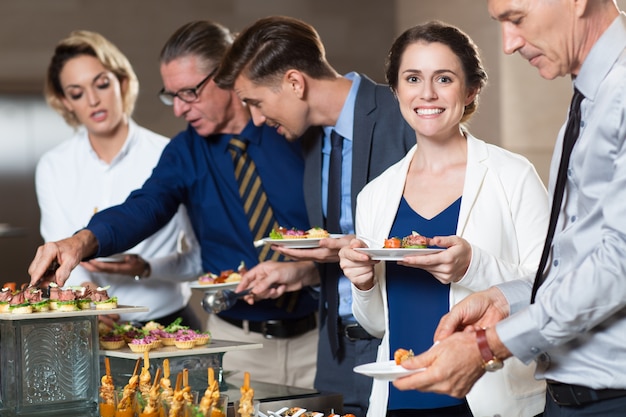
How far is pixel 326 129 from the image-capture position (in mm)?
2600

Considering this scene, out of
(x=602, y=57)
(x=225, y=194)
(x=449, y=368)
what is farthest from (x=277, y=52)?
(x=449, y=368)

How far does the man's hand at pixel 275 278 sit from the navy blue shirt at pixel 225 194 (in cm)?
21

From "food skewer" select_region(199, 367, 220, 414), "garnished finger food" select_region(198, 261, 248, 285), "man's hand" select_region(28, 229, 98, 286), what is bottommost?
"food skewer" select_region(199, 367, 220, 414)

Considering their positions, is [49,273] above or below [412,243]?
below

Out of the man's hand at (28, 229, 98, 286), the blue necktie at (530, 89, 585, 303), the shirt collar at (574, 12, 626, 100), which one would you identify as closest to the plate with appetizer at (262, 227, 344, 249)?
the man's hand at (28, 229, 98, 286)

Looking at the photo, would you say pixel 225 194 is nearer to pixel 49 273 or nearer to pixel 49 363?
pixel 49 273

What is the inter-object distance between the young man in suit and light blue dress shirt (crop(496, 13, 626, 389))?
103cm

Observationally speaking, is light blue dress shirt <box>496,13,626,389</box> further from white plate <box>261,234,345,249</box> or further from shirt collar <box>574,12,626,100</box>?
white plate <box>261,234,345,249</box>

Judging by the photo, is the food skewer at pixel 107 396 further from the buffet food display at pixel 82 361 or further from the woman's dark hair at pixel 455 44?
the woman's dark hair at pixel 455 44

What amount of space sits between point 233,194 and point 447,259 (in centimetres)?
124

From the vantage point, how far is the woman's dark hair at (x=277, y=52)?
250cm

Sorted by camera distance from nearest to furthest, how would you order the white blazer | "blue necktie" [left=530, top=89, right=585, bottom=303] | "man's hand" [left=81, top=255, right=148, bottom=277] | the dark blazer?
"blue necktie" [left=530, top=89, right=585, bottom=303] → the white blazer → the dark blazer → "man's hand" [left=81, top=255, right=148, bottom=277]

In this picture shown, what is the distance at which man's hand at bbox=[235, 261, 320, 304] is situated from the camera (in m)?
2.58

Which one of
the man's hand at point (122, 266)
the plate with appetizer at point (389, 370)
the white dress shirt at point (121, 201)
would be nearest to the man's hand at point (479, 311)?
the plate with appetizer at point (389, 370)
